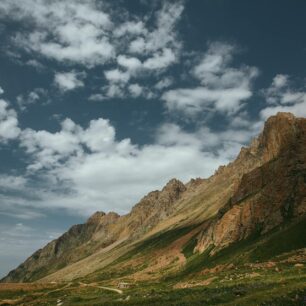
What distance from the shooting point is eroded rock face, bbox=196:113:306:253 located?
11841 centimetres

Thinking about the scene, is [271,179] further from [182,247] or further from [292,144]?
[182,247]

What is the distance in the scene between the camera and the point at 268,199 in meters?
128

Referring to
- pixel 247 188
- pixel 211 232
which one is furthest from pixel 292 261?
pixel 247 188

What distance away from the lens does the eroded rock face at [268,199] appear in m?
118

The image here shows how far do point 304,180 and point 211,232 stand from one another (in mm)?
37676

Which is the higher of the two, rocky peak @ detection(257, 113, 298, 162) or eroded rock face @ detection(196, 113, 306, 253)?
rocky peak @ detection(257, 113, 298, 162)

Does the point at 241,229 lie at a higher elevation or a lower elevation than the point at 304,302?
higher

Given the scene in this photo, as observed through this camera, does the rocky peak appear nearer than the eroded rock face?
No

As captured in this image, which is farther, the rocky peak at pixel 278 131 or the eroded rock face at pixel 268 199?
the rocky peak at pixel 278 131

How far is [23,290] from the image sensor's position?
148m

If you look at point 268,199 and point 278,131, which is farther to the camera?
point 278,131

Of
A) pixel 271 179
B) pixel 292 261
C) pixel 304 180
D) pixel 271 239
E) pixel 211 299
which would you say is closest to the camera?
pixel 211 299

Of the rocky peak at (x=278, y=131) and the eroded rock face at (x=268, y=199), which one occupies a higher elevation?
the rocky peak at (x=278, y=131)

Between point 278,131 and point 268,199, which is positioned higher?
point 278,131
